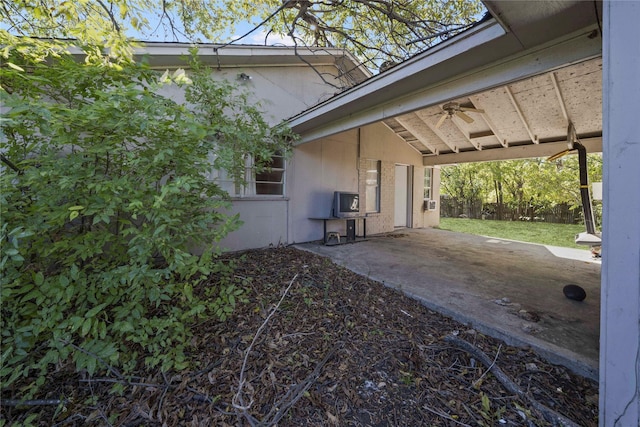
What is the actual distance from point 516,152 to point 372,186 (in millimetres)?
3782

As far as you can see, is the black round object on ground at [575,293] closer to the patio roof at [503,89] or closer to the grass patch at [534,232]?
the patio roof at [503,89]

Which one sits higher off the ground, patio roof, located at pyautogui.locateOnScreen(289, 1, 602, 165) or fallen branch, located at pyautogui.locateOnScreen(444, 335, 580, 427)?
patio roof, located at pyautogui.locateOnScreen(289, 1, 602, 165)

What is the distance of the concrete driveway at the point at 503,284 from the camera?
2248mm

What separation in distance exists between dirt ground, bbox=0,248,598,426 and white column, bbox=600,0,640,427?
377 mm

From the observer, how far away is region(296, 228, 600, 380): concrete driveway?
7.38 ft

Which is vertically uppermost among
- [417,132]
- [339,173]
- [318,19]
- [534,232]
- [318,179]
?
[318,19]

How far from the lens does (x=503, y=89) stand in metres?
4.37

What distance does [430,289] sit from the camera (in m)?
3.32

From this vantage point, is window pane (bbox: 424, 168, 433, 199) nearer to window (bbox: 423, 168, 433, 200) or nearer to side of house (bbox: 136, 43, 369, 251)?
window (bbox: 423, 168, 433, 200)

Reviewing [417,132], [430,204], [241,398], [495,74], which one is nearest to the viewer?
[241,398]

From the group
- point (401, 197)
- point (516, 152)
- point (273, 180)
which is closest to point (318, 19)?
point (273, 180)

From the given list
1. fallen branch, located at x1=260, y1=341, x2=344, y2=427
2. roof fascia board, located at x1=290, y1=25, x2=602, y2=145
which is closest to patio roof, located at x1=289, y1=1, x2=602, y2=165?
roof fascia board, located at x1=290, y1=25, x2=602, y2=145

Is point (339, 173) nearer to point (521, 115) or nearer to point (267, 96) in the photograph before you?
point (267, 96)

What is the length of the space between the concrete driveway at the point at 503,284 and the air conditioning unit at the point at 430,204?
312 cm
